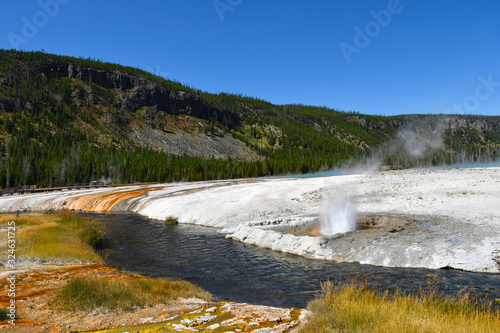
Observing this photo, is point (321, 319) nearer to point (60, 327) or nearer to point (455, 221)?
point (60, 327)

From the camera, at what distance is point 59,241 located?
21.3 metres

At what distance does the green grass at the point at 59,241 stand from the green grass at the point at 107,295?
8584 mm

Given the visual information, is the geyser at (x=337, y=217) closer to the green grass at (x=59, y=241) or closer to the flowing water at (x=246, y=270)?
the flowing water at (x=246, y=270)

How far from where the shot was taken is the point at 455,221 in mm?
22875

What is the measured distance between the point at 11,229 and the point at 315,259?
79.7 ft

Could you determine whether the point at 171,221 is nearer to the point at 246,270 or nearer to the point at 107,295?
the point at 246,270

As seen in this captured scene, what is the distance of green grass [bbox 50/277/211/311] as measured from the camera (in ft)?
32.3

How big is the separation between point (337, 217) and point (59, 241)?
69.0ft

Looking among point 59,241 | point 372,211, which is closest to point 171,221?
point 59,241

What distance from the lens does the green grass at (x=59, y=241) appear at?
59.9ft

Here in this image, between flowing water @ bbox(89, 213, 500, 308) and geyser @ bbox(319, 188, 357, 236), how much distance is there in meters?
5.76

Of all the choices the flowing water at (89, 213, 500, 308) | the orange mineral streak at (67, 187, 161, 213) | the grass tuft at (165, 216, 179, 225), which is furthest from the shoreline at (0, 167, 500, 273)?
the flowing water at (89, 213, 500, 308)

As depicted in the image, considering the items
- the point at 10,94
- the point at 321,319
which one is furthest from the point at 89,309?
the point at 10,94

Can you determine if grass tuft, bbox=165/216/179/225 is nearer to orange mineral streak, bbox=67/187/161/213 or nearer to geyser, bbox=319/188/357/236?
geyser, bbox=319/188/357/236
